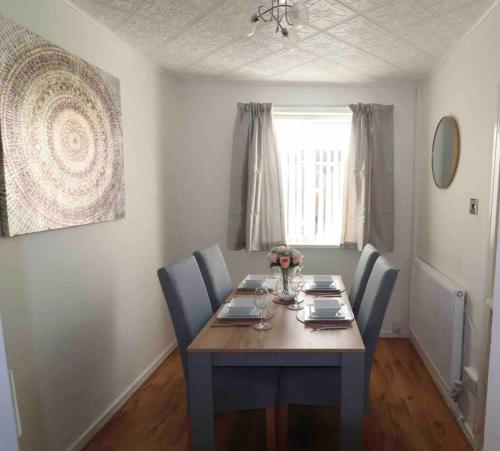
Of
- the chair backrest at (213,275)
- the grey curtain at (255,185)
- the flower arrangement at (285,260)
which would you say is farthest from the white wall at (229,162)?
the flower arrangement at (285,260)

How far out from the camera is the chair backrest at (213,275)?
2.32 metres

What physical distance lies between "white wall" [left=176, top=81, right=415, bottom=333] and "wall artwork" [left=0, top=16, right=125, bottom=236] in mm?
1109

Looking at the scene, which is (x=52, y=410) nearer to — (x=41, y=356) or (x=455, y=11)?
(x=41, y=356)

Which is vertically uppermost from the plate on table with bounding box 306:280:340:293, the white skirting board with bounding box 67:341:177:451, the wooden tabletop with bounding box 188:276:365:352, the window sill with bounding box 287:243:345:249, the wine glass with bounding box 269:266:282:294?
the window sill with bounding box 287:243:345:249

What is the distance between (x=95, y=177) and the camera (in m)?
2.03

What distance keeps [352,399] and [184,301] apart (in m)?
0.90

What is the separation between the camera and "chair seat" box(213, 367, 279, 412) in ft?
5.56

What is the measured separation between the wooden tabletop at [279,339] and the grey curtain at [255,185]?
1477 mm

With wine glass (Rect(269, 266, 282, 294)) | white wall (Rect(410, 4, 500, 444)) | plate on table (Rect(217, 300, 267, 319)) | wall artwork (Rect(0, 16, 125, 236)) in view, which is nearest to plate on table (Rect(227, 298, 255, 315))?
plate on table (Rect(217, 300, 267, 319))

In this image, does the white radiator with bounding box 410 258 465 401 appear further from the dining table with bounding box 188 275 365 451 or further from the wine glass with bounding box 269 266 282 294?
the wine glass with bounding box 269 266 282 294

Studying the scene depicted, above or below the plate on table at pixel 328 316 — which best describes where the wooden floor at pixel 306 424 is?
below

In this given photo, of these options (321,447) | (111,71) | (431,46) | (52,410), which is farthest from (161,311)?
(431,46)

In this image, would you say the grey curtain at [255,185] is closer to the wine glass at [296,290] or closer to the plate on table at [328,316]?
the wine glass at [296,290]

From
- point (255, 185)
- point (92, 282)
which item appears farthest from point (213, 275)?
point (255, 185)
